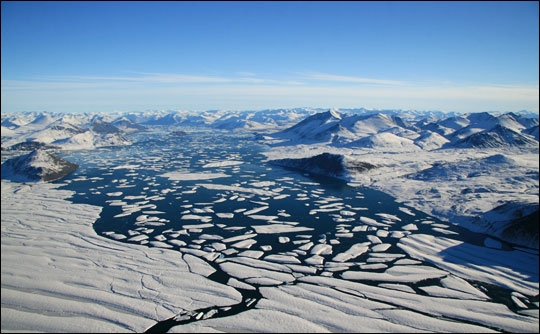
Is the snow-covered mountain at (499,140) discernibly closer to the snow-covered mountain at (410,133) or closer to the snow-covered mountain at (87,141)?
the snow-covered mountain at (410,133)

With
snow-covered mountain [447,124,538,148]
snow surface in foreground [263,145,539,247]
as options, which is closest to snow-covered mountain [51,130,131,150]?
snow surface in foreground [263,145,539,247]

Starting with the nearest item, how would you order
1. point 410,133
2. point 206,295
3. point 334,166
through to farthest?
point 206,295
point 334,166
point 410,133

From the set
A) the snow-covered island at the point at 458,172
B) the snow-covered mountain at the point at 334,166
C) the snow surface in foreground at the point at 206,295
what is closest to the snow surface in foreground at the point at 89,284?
the snow surface in foreground at the point at 206,295

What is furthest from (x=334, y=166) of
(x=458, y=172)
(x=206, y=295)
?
(x=206, y=295)

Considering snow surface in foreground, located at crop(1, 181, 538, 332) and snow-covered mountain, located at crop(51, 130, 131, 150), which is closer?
snow surface in foreground, located at crop(1, 181, 538, 332)

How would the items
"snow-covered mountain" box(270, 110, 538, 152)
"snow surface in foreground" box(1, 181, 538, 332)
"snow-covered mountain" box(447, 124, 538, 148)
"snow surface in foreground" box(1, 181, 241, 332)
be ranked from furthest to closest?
"snow-covered mountain" box(270, 110, 538, 152), "snow-covered mountain" box(447, 124, 538, 148), "snow surface in foreground" box(1, 181, 241, 332), "snow surface in foreground" box(1, 181, 538, 332)

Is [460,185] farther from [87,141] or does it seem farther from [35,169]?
[87,141]

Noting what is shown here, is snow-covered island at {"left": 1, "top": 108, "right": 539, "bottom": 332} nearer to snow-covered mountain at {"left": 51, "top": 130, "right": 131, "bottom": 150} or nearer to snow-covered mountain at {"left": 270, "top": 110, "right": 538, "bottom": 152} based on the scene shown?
snow-covered mountain at {"left": 270, "top": 110, "right": 538, "bottom": 152}

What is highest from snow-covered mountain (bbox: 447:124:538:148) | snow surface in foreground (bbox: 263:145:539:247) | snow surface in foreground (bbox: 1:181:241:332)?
snow-covered mountain (bbox: 447:124:538:148)
